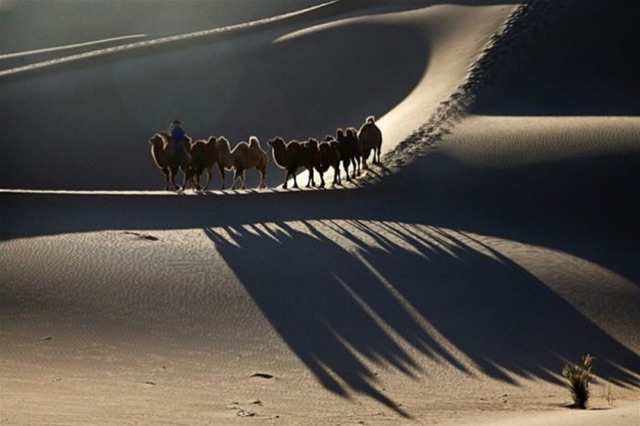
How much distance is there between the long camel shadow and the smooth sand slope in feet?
0.14

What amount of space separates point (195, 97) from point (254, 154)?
60.3 feet

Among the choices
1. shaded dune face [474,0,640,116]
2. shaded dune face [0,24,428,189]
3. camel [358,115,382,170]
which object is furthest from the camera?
shaded dune face [0,24,428,189]

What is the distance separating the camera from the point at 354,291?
20.2 meters

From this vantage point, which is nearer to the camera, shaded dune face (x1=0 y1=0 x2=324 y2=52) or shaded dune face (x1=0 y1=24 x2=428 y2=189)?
shaded dune face (x1=0 y1=24 x2=428 y2=189)

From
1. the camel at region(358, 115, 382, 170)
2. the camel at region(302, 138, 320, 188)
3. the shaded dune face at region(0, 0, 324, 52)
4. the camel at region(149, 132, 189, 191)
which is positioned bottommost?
the camel at region(149, 132, 189, 191)

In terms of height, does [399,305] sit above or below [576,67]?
below

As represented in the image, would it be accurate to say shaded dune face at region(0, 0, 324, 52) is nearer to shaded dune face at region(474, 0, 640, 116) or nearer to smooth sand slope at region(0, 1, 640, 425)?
shaded dune face at region(474, 0, 640, 116)

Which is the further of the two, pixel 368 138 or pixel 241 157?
pixel 368 138

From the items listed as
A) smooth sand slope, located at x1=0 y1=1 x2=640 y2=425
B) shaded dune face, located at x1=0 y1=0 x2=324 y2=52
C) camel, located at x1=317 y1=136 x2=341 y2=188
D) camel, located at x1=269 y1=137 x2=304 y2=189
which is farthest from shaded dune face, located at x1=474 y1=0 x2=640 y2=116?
shaded dune face, located at x1=0 y1=0 x2=324 y2=52

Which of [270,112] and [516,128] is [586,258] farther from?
[270,112]

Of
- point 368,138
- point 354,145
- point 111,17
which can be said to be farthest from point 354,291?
point 111,17

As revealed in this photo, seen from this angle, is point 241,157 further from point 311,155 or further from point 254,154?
point 311,155

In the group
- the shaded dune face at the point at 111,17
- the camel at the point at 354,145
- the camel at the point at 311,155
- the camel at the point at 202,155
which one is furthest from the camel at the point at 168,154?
the shaded dune face at the point at 111,17

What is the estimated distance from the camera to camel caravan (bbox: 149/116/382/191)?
26484 mm
